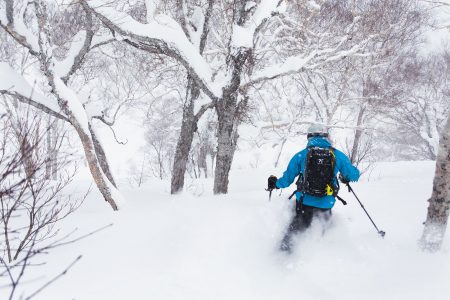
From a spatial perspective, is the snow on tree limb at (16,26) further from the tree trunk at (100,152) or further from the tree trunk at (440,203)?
the tree trunk at (440,203)

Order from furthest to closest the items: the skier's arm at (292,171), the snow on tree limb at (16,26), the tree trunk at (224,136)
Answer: the tree trunk at (224,136) < the snow on tree limb at (16,26) < the skier's arm at (292,171)

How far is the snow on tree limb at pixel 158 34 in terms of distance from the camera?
19.8ft

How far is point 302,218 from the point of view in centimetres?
422

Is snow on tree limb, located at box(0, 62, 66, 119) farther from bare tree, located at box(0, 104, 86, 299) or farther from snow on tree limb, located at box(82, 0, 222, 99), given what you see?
snow on tree limb, located at box(82, 0, 222, 99)

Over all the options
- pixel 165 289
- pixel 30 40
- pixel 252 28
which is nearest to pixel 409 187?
pixel 252 28

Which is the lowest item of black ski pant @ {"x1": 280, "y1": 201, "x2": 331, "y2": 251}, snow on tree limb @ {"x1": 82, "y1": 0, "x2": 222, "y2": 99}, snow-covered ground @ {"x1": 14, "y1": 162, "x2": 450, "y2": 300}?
snow-covered ground @ {"x1": 14, "y1": 162, "x2": 450, "y2": 300}

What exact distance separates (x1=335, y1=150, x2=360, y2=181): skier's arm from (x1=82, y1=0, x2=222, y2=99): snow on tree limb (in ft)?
9.85

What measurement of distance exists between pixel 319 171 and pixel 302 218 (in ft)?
2.04

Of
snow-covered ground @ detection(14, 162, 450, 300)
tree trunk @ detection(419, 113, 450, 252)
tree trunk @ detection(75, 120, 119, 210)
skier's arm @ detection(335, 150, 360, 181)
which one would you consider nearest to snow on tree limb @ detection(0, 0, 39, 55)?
tree trunk @ detection(75, 120, 119, 210)

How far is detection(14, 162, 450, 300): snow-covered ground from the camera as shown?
3.47m

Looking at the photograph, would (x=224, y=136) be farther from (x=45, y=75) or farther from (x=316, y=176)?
(x=45, y=75)

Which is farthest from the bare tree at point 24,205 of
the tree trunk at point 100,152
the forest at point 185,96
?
the tree trunk at point 100,152

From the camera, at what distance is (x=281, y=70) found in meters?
6.32

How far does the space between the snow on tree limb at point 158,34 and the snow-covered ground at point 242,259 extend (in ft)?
8.03
